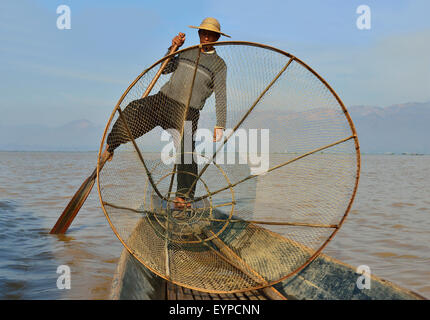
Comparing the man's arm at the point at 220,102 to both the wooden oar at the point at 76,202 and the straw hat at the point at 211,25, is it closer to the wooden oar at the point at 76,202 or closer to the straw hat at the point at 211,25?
the straw hat at the point at 211,25

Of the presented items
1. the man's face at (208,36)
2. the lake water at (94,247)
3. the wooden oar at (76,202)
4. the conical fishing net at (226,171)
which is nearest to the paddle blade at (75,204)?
the wooden oar at (76,202)

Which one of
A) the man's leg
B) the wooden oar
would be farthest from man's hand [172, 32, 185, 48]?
the man's leg

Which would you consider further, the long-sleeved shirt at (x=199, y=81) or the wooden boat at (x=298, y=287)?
the long-sleeved shirt at (x=199, y=81)

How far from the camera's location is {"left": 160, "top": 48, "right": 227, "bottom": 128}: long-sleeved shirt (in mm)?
2855

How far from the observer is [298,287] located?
2.53 m

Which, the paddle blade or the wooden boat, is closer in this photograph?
the wooden boat

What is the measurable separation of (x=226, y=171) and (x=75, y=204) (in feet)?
6.14

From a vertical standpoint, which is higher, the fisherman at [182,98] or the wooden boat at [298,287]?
the fisherman at [182,98]

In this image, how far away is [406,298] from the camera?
2.05m

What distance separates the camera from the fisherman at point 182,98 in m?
2.84

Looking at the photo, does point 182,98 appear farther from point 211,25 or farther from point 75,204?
point 75,204

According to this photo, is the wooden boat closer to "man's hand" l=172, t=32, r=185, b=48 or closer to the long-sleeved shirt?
the long-sleeved shirt
